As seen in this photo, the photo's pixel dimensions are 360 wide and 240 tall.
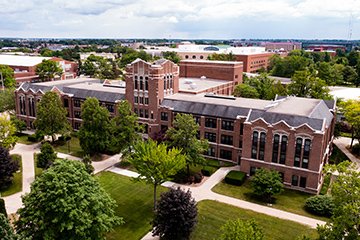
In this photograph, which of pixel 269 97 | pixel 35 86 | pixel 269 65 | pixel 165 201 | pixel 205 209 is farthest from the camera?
pixel 269 65

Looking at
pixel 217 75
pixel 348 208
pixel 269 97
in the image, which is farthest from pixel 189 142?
pixel 217 75

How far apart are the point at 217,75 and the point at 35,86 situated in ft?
175

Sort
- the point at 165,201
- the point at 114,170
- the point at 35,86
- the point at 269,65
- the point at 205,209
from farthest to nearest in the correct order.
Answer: the point at 269,65
the point at 35,86
the point at 114,170
the point at 205,209
the point at 165,201

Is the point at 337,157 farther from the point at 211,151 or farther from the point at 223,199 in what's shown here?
the point at 223,199

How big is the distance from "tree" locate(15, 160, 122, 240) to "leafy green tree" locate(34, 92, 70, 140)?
37.8 meters

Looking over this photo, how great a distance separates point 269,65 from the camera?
178500 millimetres

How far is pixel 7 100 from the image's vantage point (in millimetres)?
84562

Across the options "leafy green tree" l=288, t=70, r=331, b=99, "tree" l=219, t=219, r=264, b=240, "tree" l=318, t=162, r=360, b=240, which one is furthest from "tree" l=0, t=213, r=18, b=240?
"leafy green tree" l=288, t=70, r=331, b=99

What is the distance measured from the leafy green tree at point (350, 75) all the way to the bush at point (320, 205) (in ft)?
398

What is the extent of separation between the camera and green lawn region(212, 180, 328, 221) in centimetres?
4412

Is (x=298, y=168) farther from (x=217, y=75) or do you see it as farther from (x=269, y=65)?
(x=269, y=65)

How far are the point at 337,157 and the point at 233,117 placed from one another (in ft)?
75.3

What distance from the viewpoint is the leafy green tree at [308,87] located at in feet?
253

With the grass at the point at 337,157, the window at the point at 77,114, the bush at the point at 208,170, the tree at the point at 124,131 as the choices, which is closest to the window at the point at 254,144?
the bush at the point at 208,170
